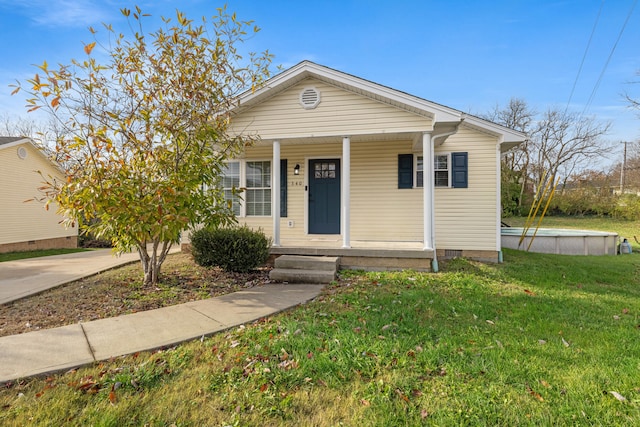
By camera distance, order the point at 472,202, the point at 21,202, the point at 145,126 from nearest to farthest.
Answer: the point at 145,126
the point at 472,202
the point at 21,202

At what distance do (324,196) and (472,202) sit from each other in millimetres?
3642

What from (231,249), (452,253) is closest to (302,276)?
(231,249)

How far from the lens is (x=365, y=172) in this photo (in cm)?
778

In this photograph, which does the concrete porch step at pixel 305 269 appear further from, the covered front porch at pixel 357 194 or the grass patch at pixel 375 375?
the grass patch at pixel 375 375

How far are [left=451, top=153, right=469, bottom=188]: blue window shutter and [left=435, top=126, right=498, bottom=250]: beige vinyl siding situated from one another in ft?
0.30

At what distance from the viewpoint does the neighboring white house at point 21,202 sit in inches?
444

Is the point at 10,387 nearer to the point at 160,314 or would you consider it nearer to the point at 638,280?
the point at 160,314

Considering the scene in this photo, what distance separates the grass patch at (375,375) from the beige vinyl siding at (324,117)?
3.77m

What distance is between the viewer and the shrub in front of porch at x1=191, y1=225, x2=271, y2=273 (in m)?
5.86

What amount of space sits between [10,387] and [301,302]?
2780 millimetres

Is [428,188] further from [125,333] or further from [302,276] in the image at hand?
[125,333]

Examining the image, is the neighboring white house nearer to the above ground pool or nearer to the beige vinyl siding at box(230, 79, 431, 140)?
the beige vinyl siding at box(230, 79, 431, 140)

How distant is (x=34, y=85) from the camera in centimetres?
372

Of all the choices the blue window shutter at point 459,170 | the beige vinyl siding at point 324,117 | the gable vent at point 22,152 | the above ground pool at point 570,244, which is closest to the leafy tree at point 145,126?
the beige vinyl siding at point 324,117
